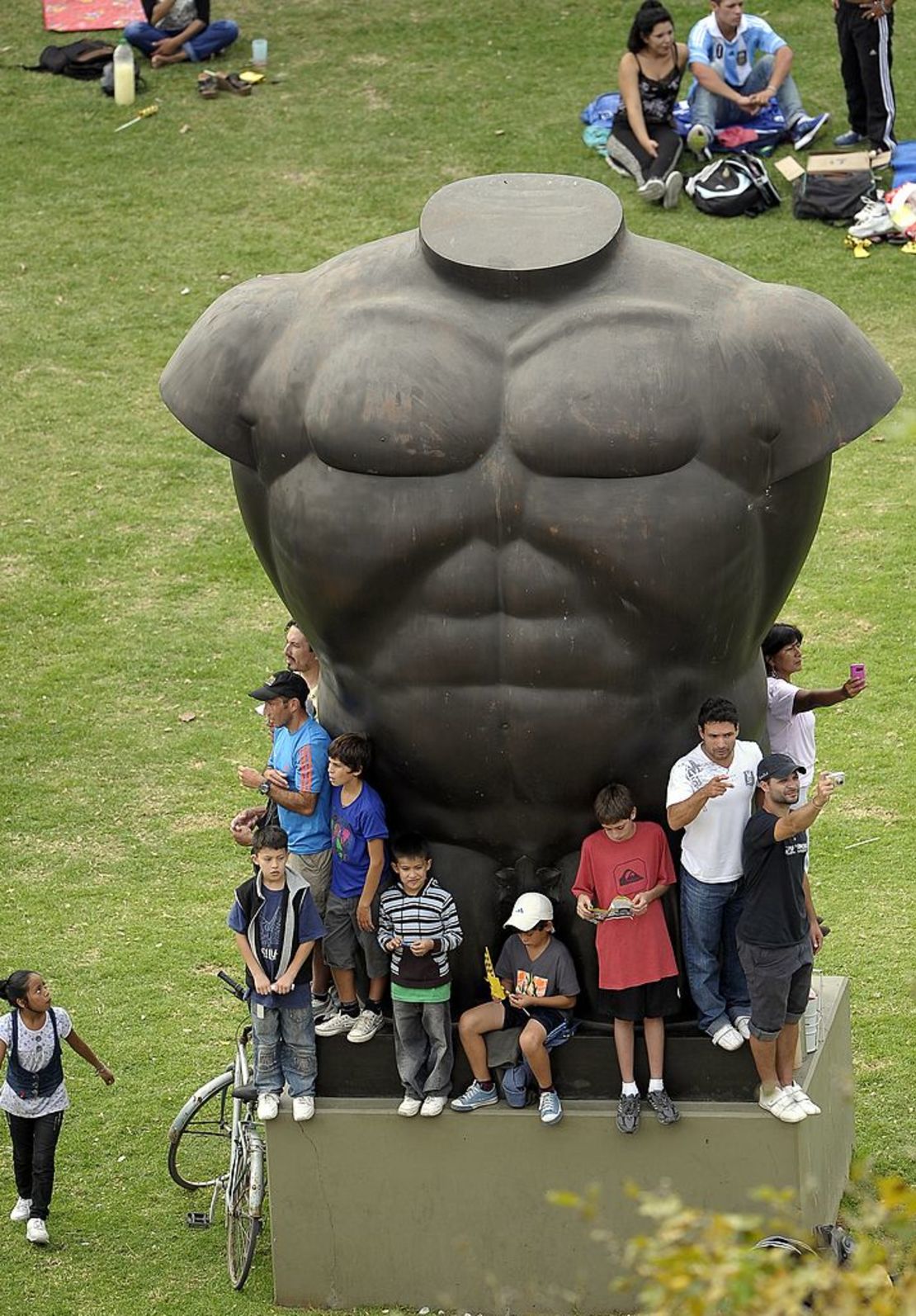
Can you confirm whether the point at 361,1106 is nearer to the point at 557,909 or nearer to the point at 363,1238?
the point at 363,1238

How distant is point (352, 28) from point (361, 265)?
12345 millimetres

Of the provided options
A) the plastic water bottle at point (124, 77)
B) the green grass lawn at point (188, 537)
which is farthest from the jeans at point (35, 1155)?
the plastic water bottle at point (124, 77)

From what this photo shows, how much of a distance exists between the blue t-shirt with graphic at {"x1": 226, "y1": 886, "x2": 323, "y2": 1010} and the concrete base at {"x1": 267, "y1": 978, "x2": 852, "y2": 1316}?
382 mm

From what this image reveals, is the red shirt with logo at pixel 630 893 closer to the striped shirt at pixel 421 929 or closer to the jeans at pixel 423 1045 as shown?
the striped shirt at pixel 421 929

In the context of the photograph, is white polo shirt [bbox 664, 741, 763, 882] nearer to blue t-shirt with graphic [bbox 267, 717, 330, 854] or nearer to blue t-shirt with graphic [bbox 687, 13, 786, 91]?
blue t-shirt with graphic [bbox 267, 717, 330, 854]

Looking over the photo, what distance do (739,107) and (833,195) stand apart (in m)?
0.94

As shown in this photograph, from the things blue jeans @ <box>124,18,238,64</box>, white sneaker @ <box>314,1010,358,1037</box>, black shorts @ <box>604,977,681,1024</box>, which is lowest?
blue jeans @ <box>124,18,238,64</box>

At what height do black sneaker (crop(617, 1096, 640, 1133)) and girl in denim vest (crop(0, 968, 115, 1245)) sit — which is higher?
black sneaker (crop(617, 1096, 640, 1133))

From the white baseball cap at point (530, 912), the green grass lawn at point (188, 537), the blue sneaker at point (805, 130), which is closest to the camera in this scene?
the white baseball cap at point (530, 912)

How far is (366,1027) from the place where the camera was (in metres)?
6.96

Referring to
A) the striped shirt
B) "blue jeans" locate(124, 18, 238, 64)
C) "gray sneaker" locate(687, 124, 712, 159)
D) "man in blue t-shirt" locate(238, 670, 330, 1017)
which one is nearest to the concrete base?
the striped shirt

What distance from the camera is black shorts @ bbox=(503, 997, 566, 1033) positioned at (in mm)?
6762

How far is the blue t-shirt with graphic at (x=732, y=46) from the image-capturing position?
15.1 meters

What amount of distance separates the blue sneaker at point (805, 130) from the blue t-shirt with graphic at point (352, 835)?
1004 centimetres
